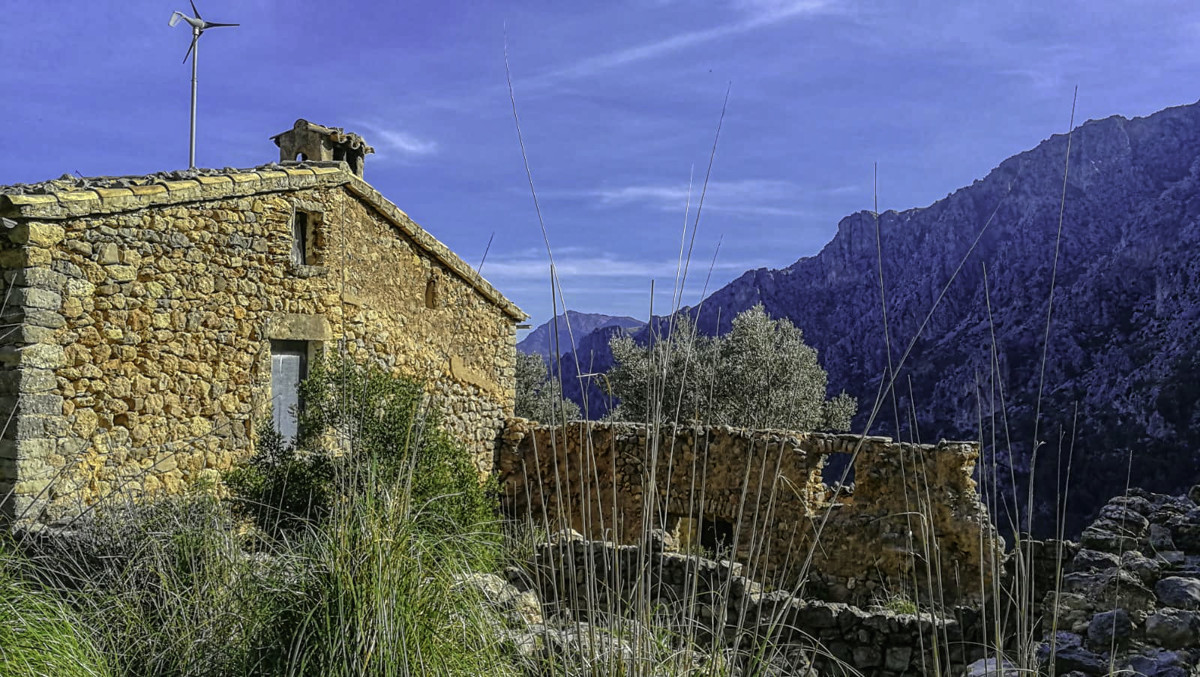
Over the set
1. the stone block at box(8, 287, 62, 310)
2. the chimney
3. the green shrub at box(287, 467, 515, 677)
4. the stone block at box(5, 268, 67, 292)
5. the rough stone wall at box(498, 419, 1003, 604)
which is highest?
the chimney

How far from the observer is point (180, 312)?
7957 millimetres

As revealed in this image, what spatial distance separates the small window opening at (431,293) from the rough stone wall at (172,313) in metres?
0.25

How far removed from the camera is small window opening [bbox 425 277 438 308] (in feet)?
36.2

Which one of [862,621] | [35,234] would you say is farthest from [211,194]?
[862,621]

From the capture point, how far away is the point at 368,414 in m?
6.75

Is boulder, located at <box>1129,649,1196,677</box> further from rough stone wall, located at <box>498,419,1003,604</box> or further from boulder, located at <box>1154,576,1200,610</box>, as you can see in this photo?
rough stone wall, located at <box>498,419,1003,604</box>

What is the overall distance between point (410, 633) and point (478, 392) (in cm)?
911

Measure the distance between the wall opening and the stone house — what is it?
16 mm

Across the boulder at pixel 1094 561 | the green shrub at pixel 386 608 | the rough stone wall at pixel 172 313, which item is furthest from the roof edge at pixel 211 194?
the boulder at pixel 1094 561

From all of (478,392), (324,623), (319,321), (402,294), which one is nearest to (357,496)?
(324,623)

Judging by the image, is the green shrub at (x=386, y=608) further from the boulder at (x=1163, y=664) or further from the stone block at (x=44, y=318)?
the stone block at (x=44, y=318)

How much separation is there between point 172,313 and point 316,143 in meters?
3.95

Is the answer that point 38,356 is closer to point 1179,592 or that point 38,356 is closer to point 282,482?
point 282,482

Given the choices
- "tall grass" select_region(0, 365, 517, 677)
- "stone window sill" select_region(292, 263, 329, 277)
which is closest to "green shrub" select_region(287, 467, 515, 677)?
"tall grass" select_region(0, 365, 517, 677)
